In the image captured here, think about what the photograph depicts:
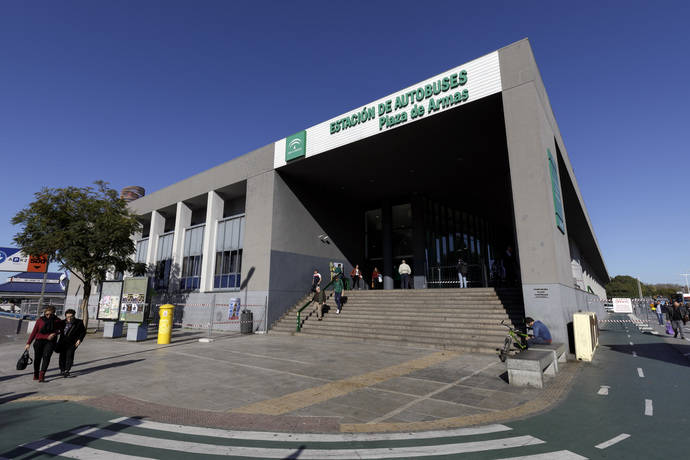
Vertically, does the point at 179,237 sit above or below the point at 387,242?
above

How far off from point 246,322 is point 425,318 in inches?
373

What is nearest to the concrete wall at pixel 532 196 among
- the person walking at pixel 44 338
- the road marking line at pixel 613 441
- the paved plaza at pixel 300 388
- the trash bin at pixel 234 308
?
the paved plaza at pixel 300 388

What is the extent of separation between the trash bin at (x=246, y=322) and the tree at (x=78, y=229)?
316 inches

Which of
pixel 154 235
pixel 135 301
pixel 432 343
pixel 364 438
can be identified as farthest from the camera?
pixel 154 235

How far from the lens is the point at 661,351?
1229cm

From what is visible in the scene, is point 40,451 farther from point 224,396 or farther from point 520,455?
point 520,455

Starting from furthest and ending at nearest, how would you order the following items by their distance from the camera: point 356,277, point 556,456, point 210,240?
point 356,277, point 210,240, point 556,456

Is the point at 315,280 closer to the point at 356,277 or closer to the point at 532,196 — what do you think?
the point at 356,277

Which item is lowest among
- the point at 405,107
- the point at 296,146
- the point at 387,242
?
the point at 387,242

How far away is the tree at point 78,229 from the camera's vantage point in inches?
731

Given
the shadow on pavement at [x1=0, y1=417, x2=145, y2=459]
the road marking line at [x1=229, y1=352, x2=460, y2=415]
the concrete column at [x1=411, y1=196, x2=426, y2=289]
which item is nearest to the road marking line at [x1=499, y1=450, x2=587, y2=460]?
the road marking line at [x1=229, y1=352, x2=460, y2=415]

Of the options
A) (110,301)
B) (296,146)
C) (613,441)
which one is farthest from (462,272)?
(110,301)

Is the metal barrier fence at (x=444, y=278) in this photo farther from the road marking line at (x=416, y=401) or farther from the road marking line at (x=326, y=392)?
the road marking line at (x=416, y=401)

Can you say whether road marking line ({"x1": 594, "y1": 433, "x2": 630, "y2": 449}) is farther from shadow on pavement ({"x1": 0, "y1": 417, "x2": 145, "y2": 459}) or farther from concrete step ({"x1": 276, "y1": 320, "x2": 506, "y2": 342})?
concrete step ({"x1": 276, "y1": 320, "x2": 506, "y2": 342})
